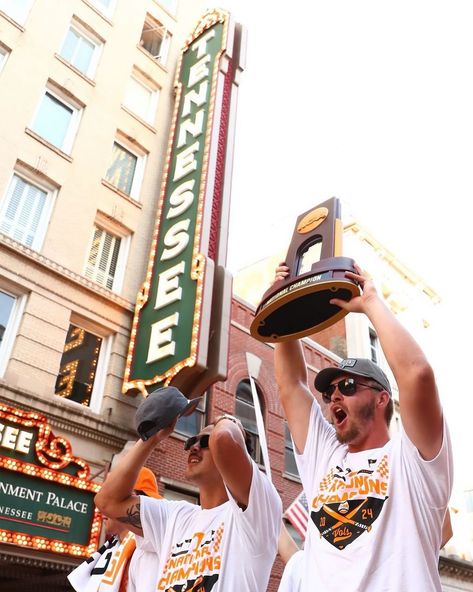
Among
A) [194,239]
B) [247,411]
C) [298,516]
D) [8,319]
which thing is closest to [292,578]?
[298,516]

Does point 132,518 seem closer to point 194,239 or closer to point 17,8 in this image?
point 194,239

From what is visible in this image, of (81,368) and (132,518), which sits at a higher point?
(81,368)

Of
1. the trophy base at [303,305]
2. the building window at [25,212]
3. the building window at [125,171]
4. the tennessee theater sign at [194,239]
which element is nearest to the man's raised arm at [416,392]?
the trophy base at [303,305]

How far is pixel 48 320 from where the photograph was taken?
35.7ft

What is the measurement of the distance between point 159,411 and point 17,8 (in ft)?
48.1

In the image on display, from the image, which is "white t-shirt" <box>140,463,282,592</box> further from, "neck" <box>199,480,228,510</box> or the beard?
the beard

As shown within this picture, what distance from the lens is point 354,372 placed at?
276 centimetres

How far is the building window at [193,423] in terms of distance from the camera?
12.7 m

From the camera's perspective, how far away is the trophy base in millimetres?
2451

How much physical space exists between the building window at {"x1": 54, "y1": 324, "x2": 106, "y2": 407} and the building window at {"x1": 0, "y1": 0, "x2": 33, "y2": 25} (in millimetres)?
8254

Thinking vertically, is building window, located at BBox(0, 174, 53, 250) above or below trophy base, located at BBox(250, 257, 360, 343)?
above

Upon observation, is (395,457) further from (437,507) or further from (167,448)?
(167,448)

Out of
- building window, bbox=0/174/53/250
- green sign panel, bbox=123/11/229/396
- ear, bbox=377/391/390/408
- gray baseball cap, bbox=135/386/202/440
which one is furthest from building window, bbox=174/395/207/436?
ear, bbox=377/391/390/408

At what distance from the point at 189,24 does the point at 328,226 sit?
60.6ft
